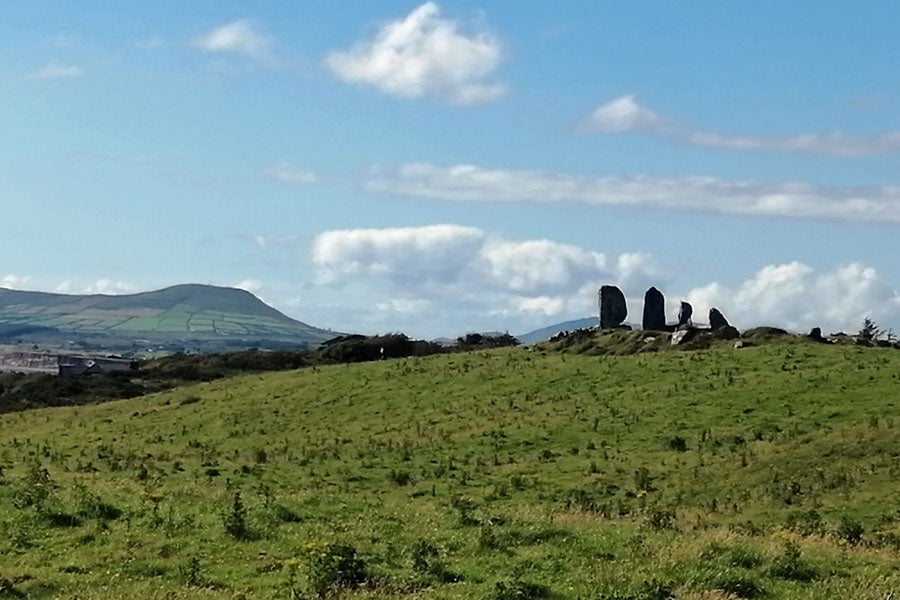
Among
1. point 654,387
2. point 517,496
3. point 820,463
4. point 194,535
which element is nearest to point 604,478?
point 517,496

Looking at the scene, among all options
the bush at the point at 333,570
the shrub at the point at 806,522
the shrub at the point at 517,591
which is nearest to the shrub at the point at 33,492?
the bush at the point at 333,570

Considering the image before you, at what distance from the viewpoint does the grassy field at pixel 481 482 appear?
665 inches

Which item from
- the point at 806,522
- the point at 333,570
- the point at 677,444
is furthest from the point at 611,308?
the point at 333,570

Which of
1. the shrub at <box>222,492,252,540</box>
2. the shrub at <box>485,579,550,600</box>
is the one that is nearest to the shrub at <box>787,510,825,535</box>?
the shrub at <box>485,579,550,600</box>

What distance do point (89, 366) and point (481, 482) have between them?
103 meters

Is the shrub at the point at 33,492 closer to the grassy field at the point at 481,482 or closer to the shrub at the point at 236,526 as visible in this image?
the grassy field at the point at 481,482

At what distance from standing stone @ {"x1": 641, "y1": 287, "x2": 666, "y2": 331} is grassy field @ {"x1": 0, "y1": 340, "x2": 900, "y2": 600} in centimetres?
2378

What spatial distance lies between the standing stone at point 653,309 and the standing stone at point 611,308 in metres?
2.15

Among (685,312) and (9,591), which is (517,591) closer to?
(9,591)

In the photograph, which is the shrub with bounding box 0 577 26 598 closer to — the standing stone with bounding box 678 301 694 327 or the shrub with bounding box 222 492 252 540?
the shrub with bounding box 222 492 252 540

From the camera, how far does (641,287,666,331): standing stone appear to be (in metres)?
91.6

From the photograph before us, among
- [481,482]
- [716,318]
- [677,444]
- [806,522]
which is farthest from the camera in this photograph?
[716,318]

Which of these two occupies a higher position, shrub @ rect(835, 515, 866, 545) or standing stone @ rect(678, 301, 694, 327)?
standing stone @ rect(678, 301, 694, 327)

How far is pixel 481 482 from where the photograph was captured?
1455 inches
